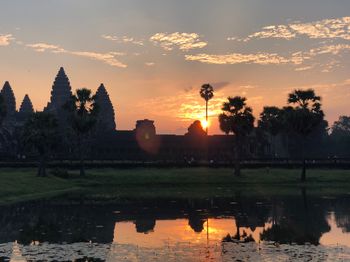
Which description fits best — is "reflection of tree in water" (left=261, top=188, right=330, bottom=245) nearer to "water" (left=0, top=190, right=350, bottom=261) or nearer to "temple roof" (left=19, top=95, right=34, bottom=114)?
"water" (left=0, top=190, right=350, bottom=261)

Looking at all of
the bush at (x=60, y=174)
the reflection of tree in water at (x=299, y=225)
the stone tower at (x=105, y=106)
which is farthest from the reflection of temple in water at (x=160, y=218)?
the stone tower at (x=105, y=106)

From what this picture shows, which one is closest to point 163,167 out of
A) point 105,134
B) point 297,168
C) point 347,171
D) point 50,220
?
point 297,168

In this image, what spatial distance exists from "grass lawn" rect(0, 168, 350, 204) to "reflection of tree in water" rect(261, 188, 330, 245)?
12.4m

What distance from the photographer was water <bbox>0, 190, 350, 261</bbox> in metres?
20.3

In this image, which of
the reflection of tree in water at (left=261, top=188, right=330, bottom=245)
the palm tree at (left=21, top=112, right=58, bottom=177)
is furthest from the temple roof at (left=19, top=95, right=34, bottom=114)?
the reflection of tree in water at (left=261, top=188, right=330, bottom=245)

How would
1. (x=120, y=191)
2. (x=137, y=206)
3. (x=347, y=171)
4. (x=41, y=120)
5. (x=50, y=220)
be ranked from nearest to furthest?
(x=50, y=220), (x=137, y=206), (x=120, y=191), (x=41, y=120), (x=347, y=171)

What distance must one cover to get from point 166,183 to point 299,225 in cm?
3457

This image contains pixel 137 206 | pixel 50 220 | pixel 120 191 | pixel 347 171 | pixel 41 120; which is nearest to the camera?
pixel 50 220

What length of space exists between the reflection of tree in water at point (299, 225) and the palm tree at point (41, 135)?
34.3 metres

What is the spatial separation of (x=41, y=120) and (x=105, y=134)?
156ft

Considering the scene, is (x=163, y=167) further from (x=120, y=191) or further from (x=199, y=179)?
(x=120, y=191)

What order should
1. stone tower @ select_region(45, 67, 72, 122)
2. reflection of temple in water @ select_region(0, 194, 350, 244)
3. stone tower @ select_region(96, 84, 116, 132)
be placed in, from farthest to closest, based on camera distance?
1. stone tower @ select_region(96, 84, 116, 132)
2. stone tower @ select_region(45, 67, 72, 122)
3. reflection of temple in water @ select_region(0, 194, 350, 244)

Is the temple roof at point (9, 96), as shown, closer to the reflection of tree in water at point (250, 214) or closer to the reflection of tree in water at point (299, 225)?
the reflection of tree in water at point (250, 214)

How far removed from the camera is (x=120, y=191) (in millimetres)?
54312
